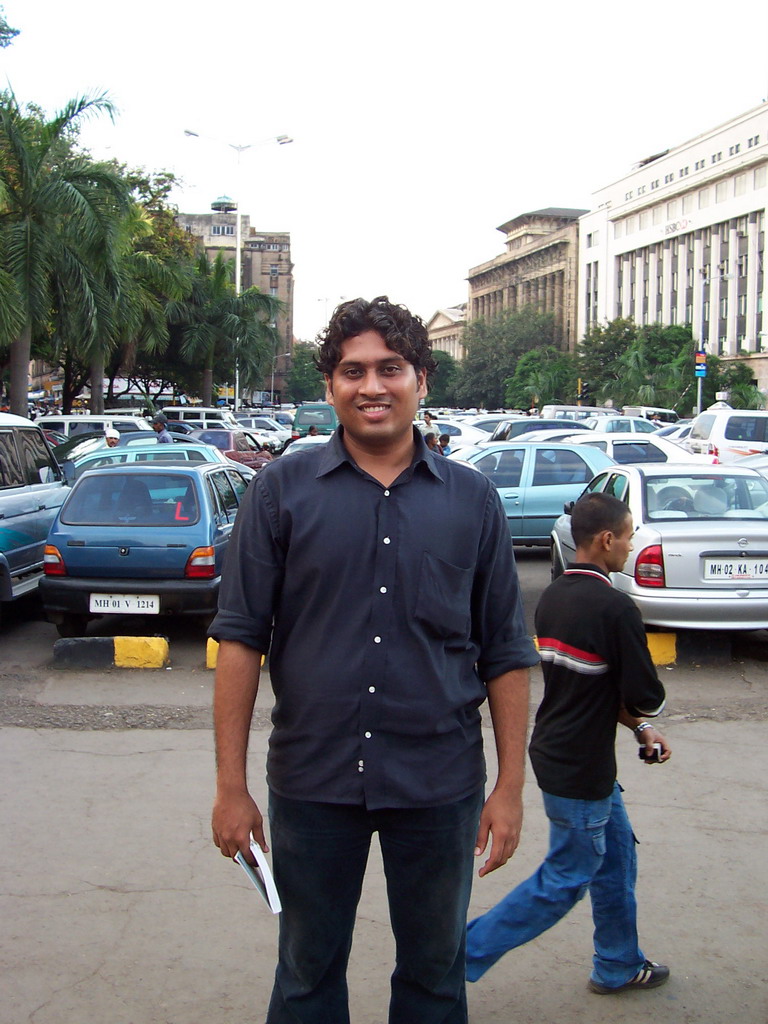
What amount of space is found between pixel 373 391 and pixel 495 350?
97.1 metres

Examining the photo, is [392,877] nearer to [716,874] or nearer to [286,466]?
[286,466]

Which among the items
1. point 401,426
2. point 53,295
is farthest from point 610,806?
point 53,295

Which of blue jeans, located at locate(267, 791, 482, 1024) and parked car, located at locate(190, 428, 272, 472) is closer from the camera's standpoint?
blue jeans, located at locate(267, 791, 482, 1024)

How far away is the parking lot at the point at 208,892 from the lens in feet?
11.2

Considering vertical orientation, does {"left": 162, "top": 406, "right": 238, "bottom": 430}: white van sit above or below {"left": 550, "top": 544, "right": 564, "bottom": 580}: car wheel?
above

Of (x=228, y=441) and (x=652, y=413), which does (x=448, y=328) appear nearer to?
(x=652, y=413)

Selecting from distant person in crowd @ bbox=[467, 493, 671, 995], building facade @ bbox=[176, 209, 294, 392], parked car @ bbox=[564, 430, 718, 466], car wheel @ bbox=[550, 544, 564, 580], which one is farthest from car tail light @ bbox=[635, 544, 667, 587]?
building facade @ bbox=[176, 209, 294, 392]

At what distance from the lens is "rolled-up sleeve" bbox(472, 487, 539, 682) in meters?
2.58

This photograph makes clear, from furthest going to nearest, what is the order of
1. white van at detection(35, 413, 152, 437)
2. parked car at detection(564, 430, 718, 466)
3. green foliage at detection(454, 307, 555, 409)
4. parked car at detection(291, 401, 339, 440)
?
1. green foliage at detection(454, 307, 555, 409)
2. parked car at detection(291, 401, 339, 440)
3. white van at detection(35, 413, 152, 437)
4. parked car at detection(564, 430, 718, 466)

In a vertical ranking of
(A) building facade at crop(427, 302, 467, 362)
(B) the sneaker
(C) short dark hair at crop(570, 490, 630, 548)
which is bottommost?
(B) the sneaker

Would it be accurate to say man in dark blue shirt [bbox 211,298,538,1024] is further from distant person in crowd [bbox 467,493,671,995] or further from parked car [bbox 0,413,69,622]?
parked car [bbox 0,413,69,622]

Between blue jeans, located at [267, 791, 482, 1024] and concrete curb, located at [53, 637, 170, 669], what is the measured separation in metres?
5.94

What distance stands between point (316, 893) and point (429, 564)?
80 centimetres

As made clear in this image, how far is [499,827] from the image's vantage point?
8.27 ft
